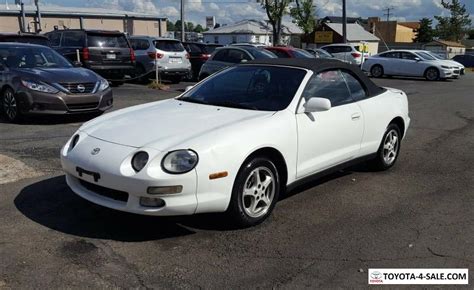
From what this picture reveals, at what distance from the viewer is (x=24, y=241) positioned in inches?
159

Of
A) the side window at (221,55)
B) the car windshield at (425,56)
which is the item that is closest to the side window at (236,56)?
the side window at (221,55)

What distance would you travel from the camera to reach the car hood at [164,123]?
4118mm

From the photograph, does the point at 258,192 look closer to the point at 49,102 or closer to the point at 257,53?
the point at 49,102

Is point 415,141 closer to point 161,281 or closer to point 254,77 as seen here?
point 254,77

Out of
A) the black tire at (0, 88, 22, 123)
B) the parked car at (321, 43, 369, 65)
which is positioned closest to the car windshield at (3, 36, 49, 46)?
the black tire at (0, 88, 22, 123)

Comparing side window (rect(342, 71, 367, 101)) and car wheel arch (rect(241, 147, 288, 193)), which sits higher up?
side window (rect(342, 71, 367, 101))

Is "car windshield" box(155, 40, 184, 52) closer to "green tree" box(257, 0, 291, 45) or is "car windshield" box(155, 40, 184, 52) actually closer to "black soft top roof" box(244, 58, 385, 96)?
"black soft top roof" box(244, 58, 385, 96)

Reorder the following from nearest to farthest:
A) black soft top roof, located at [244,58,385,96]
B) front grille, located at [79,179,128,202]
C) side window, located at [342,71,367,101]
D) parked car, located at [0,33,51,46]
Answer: front grille, located at [79,179,128,202], black soft top roof, located at [244,58,385,96], side window, located at [342,71,367,101], parked car, located at [0,33,51,46]

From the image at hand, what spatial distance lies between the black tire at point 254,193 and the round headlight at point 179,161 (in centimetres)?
46

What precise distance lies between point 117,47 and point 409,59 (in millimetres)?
14521

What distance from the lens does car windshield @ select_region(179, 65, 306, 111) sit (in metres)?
4.91

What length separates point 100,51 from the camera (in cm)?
1501

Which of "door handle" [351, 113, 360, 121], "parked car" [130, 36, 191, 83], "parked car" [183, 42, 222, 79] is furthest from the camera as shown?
"parked car" [183, 42, 222, 79]

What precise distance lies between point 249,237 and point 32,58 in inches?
289
